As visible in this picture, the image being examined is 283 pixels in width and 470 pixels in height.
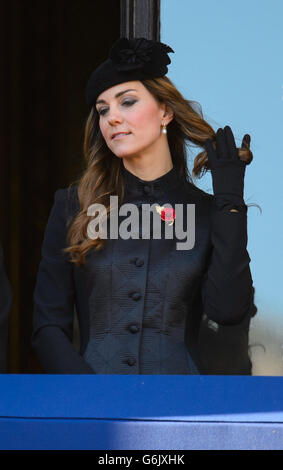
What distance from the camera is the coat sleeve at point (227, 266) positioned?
219 cm

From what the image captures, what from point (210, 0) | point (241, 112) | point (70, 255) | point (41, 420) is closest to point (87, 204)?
point (70, 255)

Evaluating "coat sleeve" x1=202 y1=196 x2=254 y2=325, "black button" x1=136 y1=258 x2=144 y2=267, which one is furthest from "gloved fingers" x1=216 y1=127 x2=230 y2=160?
"black button" x1=136 y1=258 x2=144 y2=267

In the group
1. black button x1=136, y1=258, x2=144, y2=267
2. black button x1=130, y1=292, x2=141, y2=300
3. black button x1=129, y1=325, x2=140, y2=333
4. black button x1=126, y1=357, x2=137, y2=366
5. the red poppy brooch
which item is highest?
the red poppy brooch

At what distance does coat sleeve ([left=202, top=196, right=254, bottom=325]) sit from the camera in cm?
219

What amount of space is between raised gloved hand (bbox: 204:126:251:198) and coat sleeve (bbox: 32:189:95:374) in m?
0.46

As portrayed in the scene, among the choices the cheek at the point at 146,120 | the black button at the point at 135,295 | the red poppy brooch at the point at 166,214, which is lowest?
the black button at the point at 135,295

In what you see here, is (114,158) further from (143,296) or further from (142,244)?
(143,296)

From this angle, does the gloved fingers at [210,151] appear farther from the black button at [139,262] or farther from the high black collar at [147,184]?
the black button at [139,262]

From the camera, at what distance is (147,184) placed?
2.36 metres

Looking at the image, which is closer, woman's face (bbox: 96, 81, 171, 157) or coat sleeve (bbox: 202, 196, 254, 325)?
coat sleeve (bbox: 202, 196, 254, 325)

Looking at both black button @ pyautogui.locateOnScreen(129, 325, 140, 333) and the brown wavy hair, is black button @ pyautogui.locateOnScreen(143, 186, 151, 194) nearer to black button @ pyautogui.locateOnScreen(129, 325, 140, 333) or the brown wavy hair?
the brown wavy hair

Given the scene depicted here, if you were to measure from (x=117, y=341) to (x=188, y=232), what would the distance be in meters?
0.37

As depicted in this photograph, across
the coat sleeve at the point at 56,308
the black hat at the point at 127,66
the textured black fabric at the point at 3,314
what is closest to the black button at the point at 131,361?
the coat sleeve at the point at 56,308

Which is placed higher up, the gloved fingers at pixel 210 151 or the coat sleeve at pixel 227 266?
the gloved fingers at pixel 210 151
